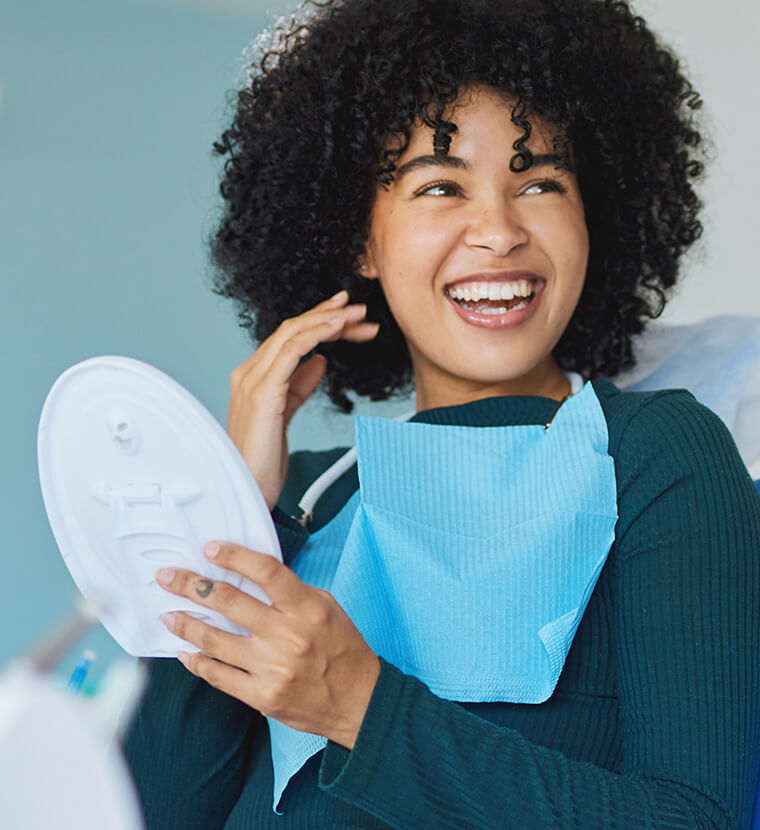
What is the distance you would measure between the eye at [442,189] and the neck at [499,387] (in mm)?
233

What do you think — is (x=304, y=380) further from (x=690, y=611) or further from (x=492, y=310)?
(x=690, y=611)

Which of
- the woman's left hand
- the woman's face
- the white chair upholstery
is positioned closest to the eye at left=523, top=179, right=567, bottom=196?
the woman's face

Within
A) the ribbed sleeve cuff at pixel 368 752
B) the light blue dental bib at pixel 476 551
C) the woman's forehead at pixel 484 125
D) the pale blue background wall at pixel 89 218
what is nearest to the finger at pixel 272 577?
the ribbed sleeve cuff at pixel 368 752

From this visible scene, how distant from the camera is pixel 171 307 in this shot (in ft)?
8.22

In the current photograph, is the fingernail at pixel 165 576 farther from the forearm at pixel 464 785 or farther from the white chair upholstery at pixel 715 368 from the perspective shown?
the white chair upholstery at pixel 715 368

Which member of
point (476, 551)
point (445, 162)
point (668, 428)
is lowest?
point (476, 551)

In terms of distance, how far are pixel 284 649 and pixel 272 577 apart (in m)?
0.06

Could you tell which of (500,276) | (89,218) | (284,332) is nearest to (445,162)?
(500,276)

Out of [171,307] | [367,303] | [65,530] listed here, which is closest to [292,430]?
[171,307]

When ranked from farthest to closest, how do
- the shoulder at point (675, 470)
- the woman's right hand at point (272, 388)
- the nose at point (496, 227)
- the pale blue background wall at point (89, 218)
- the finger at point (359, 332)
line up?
the pale blue background wall at point (89, 218) < the finger at point (359, 332) < the woman's right hand at point (272, 388) < the nose at point (496, 227) < the shoulder at point (675, 470)

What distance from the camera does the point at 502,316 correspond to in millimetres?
1188

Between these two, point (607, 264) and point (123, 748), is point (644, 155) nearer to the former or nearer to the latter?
point (607, 264)

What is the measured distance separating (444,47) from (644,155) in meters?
0.33

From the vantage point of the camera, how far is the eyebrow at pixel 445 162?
1.16 metres
